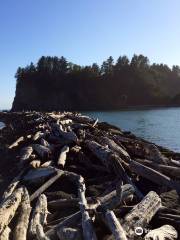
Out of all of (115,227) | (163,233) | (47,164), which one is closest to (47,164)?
(47,164)

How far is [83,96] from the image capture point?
15225 centimetres

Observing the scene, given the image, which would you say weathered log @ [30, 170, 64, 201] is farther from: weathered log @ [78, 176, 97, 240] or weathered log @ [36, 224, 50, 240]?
weathered log @ [36, 224, 50, 240]

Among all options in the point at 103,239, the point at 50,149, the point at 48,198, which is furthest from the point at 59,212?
the point at 50,149

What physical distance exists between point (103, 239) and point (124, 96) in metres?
139

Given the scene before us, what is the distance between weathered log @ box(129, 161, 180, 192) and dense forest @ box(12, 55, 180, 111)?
122599mm

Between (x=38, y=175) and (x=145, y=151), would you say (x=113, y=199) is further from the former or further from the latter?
(x=145, y=151)

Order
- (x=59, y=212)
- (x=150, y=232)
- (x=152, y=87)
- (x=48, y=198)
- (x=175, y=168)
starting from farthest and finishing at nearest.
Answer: (x=152, y=87)
(x=175, y=168)
(x=48, y=198)
(x=59, y=212)
(x=150, y=232)

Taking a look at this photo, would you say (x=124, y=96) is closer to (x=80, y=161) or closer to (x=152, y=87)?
(x=152, y=87)

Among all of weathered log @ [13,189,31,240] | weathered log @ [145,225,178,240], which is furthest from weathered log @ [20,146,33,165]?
weathered log @ [145,225,178,240]

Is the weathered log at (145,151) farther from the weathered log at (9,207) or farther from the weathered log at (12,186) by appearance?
the weathered log at (9,207)

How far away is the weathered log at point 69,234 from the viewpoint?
710 cm

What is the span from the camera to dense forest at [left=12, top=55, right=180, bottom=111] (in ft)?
474

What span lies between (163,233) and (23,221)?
3019 mm

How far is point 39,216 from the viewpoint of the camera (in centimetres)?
852
